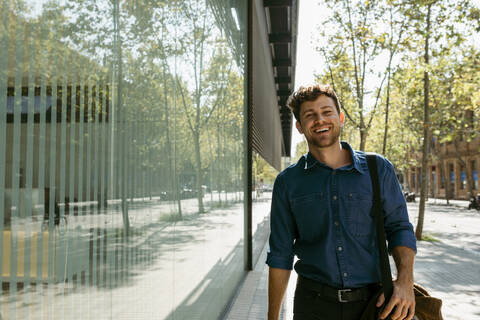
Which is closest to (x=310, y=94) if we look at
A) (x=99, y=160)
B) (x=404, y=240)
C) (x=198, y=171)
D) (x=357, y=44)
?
(x=404, y=240)

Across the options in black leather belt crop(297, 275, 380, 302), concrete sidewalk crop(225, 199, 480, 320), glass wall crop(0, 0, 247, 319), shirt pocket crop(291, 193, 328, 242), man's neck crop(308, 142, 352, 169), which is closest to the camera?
glass wall crop(0, 0, 247, 319)

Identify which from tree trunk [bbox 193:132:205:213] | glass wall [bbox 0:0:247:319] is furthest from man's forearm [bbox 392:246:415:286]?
tree trunk [bbox 193:132:205:213]

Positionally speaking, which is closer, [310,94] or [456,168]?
[310,94]

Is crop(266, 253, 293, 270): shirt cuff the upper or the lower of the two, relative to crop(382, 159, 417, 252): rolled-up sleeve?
lower

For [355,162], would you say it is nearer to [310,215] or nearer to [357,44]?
[310,215]

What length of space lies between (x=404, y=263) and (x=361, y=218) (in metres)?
0.27

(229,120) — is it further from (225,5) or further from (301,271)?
(301,271)

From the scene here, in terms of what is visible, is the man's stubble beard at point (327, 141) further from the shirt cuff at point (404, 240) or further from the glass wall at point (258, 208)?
the glass wall at point (258, 208)

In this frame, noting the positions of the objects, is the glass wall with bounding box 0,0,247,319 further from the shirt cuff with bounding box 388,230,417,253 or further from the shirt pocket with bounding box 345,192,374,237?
the shirt cuff with bounding box 388,230,417,253

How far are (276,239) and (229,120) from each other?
375 cm

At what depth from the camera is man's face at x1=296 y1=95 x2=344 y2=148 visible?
2148 mm

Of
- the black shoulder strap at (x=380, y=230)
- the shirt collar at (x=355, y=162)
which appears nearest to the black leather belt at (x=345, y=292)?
the black shoulder strap at (x=380, y=230)

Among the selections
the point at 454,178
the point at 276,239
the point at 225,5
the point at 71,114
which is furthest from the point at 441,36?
the point at 454,178

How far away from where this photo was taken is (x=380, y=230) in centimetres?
193
